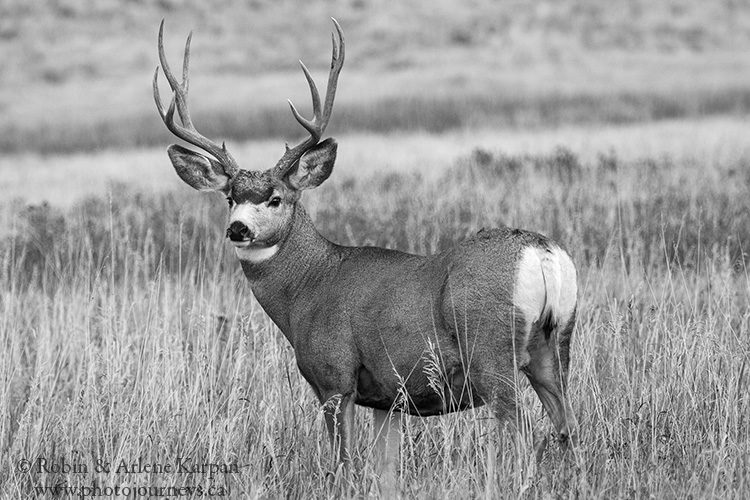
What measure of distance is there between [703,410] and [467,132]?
795 inches

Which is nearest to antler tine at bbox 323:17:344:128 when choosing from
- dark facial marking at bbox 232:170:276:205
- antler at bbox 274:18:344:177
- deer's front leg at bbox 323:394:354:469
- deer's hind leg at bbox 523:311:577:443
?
antler at bbox 274:18:344:177

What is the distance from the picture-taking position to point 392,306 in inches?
241

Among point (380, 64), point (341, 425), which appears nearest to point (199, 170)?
point (341, 425)

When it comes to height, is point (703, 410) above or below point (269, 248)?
below

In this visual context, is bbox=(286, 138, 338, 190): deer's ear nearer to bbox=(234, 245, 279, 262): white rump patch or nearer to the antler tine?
the antler tine

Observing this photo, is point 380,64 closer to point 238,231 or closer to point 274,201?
point 274,201

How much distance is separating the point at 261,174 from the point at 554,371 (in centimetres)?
190

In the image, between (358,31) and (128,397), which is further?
(358,31)

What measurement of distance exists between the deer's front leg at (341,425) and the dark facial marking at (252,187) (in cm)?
118

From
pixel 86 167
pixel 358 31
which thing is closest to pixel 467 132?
pixel 86 167

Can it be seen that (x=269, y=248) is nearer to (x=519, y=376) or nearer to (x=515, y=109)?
(x=519, y=376)

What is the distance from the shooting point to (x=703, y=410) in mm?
6492

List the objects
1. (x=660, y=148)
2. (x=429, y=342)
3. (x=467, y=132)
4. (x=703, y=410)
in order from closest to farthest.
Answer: (x=429, y=342) → (x=703, y=410) → (x=660, y=148) → (x=467, y=132)

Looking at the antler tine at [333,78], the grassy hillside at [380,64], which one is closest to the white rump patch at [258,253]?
the antler tine at [333,78]
